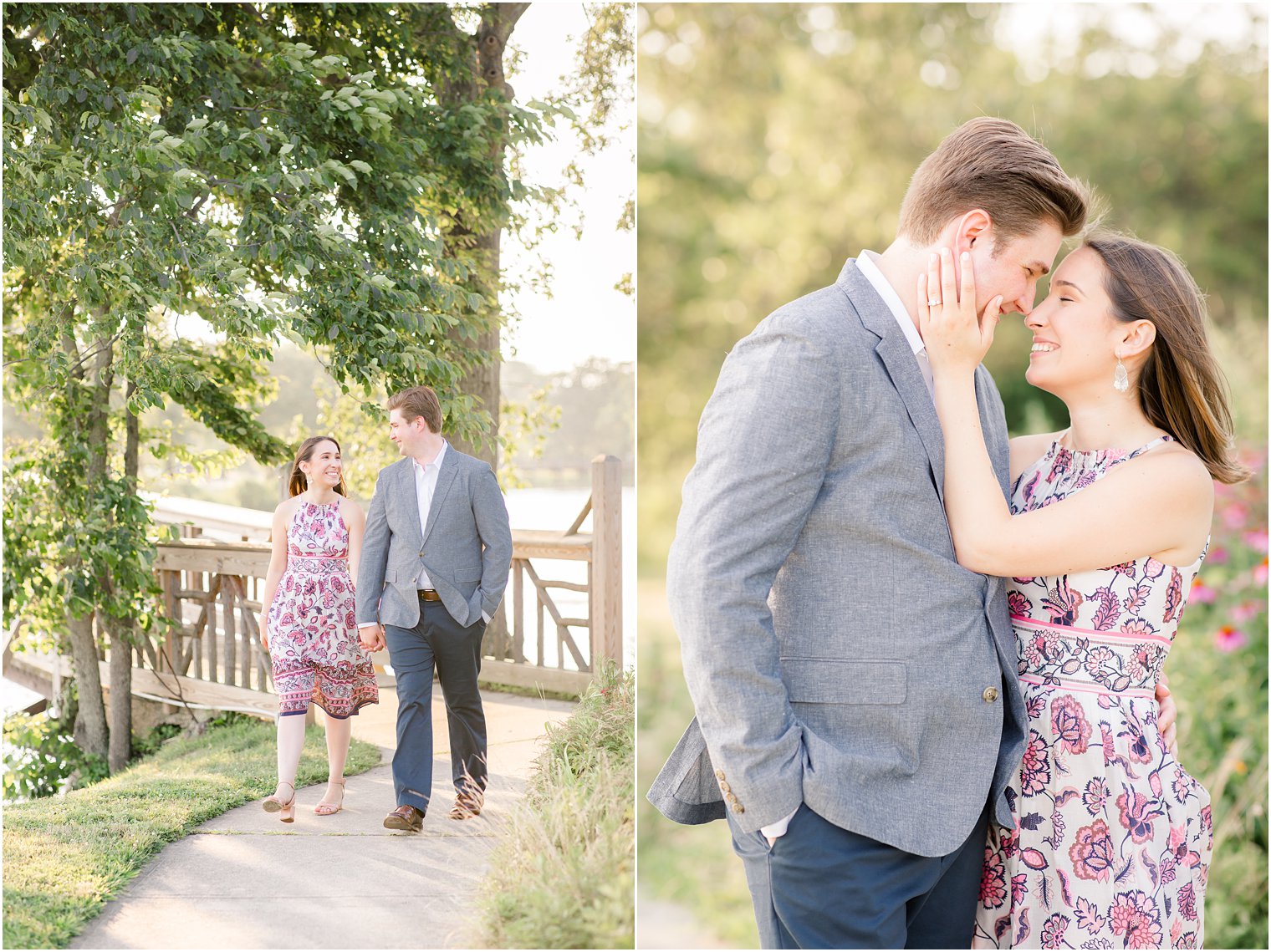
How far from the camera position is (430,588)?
2324mm

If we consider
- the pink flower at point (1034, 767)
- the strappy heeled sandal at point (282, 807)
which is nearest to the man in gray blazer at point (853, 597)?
the pink flower at point (1034, 767)

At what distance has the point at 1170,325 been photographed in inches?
69.3

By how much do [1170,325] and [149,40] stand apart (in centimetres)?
235

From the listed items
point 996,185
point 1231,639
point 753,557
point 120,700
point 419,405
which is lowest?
point 120,700

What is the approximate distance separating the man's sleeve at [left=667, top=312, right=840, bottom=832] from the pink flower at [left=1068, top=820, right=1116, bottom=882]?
605 mm

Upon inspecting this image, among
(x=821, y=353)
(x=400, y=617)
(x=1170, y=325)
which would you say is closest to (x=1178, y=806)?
(x=1170, y=325)

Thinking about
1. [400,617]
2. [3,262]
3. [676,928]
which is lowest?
[676,928]

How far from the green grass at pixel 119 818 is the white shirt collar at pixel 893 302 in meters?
1.56

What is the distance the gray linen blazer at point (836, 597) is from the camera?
140 centimetres

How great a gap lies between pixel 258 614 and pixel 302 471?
0.36 m

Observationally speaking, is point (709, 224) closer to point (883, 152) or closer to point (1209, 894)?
point (883, 152)

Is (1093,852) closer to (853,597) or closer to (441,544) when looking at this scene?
(853,597)

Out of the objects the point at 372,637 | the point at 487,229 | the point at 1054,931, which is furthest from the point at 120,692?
the point at 1054,931

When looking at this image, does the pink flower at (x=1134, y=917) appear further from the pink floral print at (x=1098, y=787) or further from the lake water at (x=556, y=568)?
the lake water at (x=556, y=568)
